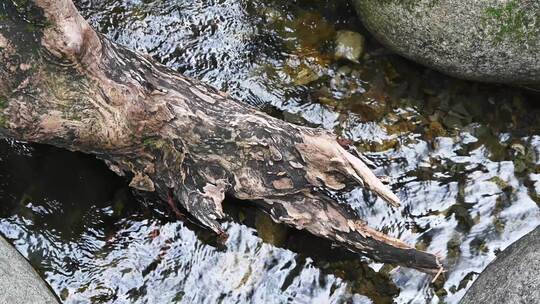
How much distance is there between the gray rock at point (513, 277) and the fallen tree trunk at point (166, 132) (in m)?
0.27

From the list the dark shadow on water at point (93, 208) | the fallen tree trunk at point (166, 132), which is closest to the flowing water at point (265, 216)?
the dark shadow on water at point (93, 208)

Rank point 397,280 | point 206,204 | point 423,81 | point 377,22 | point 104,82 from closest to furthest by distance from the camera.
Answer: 1. point 104,82
2. point 206,204
3. point 397,280
4. point 377,22
5. point 423,81

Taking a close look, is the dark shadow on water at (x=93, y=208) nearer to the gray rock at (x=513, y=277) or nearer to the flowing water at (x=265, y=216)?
the flowing water at (x=265, y=216)

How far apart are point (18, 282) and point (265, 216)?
4.72 ft

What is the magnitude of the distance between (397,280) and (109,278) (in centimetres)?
170

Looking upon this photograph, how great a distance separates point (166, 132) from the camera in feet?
10.2

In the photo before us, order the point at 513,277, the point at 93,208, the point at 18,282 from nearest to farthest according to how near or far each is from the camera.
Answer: the point at 18,282 → the point at 513,277 → the point at 93,208

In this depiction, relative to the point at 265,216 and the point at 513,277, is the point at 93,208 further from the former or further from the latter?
the point at 513,277

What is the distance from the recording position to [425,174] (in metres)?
→ 3.87

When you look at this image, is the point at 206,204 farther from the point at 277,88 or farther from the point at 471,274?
the point at 471,274

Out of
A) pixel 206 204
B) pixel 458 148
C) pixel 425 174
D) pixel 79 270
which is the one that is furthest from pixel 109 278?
pixel 458 148

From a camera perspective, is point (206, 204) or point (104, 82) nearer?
point (104, 82)

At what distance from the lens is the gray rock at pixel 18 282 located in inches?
108

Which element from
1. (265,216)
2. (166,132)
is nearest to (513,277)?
(265,216)
